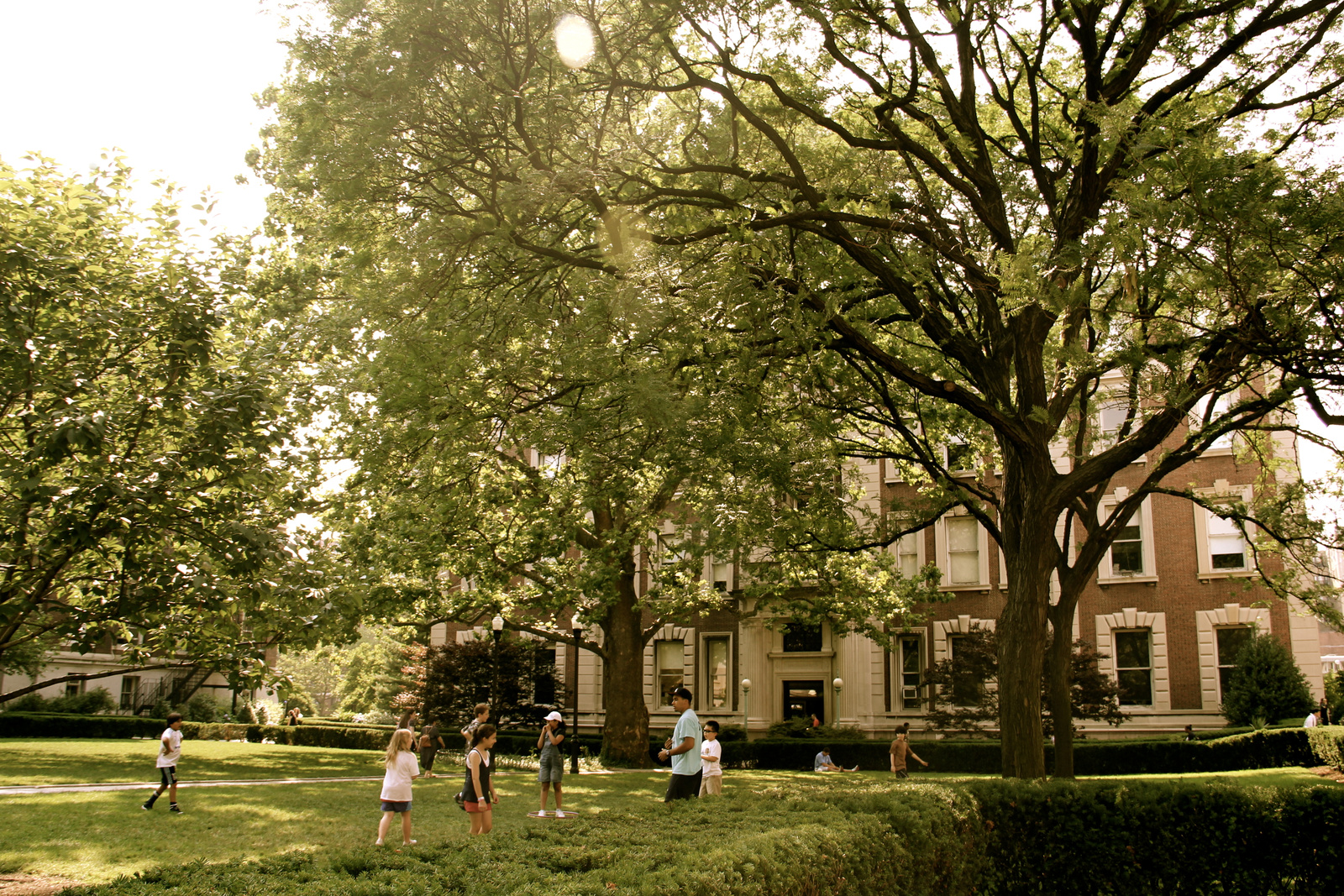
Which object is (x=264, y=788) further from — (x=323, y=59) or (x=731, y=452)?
(x=323, y=59)

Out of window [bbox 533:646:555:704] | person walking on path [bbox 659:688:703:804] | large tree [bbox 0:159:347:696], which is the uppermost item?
large tree [bbox 0:159:347:696]

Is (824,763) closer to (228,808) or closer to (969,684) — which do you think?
(969,684)

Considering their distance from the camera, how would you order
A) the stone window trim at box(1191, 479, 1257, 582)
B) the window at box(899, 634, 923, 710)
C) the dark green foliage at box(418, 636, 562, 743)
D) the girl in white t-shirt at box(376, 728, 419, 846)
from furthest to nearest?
the dark green foliage at box(418, 636, 562, 743) < the window at box(899, 634, 923, 710) < the stone window trim at box(1191, 479, 1257, 582) < the girl in white t-shirt at box(376, 728, 419, 846)

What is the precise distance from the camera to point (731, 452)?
43.6 ft

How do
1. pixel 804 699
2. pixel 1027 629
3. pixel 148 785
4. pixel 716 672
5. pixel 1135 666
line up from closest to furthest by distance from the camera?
pixel 1027 629
pixel 148 785
pixel 1135 666
pixel 804 699
pixel 716 672

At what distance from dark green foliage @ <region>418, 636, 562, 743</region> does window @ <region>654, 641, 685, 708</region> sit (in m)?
4.58

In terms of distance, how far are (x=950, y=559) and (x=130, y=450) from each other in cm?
3117

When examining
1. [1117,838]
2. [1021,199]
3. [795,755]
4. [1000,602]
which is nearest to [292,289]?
[1021,199]

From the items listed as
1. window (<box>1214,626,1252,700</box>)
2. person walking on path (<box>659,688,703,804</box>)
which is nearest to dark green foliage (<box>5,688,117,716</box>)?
person walking on path (<box>659,688,703,804</box>)

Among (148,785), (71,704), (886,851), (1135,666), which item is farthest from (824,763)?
(71,704)

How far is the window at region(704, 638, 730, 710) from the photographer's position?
3725cm

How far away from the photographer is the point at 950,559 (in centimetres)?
3434

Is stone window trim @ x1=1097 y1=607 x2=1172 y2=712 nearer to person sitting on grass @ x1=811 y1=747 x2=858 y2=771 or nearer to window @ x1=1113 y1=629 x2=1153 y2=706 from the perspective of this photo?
window @ x1=1113 y1=629 x2=1153 y2=706

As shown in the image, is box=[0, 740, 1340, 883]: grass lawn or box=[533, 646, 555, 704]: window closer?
box=[0, 740, 1340, 883]: grass lawn
